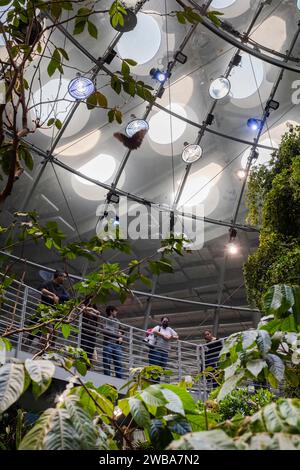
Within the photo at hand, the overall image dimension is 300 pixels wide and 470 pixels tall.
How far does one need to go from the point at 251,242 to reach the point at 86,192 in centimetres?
567

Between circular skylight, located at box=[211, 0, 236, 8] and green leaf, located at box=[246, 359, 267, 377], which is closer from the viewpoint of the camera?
green leaf, located at box=[246, 359, 267, 377]

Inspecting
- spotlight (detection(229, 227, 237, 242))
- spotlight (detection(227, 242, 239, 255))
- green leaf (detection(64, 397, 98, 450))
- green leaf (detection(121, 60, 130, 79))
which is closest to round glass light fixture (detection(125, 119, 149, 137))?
spotlight (detection(229, 227, 237, 242))

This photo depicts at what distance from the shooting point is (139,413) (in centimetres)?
109

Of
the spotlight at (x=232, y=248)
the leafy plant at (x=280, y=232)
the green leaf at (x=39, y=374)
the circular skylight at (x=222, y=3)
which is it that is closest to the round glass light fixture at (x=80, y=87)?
the leafy plant at (x=280, y=232)

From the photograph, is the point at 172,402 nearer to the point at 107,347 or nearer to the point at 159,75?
the point at 107,347

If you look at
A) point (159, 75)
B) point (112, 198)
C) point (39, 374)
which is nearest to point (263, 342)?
point (39, 374)

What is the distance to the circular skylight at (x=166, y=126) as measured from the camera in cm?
1302

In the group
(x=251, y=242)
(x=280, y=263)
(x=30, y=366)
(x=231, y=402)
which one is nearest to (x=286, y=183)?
(x=280, y=263)

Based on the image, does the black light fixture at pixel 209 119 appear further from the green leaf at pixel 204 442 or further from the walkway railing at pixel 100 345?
the green leaf at pixel 204 442

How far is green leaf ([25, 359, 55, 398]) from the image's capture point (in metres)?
1.03

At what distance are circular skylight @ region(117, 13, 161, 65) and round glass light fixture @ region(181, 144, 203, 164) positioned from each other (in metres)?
2.53

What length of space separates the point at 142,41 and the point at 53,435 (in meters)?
12.3

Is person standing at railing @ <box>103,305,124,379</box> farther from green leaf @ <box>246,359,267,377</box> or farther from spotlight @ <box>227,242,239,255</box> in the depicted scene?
spotlight @ <box>227,242,239,255</box>

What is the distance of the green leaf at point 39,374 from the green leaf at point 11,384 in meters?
0.02
